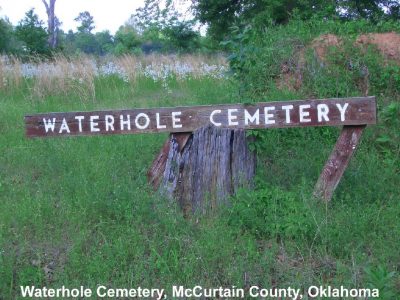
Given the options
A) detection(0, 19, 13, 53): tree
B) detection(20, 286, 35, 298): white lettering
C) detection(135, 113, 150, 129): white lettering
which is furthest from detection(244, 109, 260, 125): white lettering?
detection(0, 19, 13, 53): tree

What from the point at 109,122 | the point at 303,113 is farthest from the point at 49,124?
the point at 303,113

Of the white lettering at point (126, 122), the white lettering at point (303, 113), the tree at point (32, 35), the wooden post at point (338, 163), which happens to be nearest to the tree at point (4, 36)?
the tree at point (32, 35)

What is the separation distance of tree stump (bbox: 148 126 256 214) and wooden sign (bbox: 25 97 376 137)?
0.11 m

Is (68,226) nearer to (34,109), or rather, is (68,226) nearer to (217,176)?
(217,176)

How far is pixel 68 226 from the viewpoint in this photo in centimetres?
440

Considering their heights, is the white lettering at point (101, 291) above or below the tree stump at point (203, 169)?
below

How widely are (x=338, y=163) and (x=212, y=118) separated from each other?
3.88ft

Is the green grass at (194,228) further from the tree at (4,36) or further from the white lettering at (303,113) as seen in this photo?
the tree at (4,36)

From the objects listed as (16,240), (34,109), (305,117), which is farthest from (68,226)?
(34,109)

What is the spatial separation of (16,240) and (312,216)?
8.02ft

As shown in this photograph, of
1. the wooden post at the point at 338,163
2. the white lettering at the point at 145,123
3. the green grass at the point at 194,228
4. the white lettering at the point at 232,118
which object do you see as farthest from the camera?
the white lettering at the point at 145,123

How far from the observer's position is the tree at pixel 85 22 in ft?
200

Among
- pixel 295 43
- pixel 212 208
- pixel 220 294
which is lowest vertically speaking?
pixel 220 294

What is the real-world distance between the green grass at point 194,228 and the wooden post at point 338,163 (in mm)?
126
